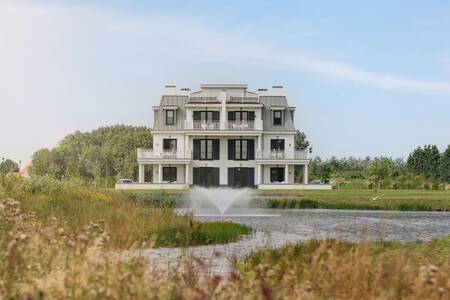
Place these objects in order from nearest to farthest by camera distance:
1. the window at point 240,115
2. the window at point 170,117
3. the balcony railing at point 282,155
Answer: the balcony railing at point 282,155 → the window at point 240,115 → the window at point 170,117

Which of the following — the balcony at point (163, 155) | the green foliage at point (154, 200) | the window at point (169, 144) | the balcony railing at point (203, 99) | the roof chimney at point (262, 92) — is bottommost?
the green foliage at point (154, 200)

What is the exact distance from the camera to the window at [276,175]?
157ft

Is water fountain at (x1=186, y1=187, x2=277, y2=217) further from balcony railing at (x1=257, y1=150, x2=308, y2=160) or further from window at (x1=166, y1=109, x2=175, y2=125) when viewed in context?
window at (x1=166, y1=109, x2=175, y2=125)

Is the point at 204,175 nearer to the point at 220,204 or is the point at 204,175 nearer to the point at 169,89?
the point at 169,89

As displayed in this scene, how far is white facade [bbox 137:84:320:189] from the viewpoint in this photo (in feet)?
154

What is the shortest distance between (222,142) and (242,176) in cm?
310

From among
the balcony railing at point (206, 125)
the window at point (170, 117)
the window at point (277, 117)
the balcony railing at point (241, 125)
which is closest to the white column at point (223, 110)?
the balcony railing at point (206, 125)

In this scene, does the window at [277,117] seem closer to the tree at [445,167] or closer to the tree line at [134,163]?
the tree line at [134,163]

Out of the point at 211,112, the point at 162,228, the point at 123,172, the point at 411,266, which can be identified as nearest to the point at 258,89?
the point at 211,112

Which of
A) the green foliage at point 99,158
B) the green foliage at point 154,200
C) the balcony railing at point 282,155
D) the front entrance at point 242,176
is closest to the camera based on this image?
the green foliage at point 154,200

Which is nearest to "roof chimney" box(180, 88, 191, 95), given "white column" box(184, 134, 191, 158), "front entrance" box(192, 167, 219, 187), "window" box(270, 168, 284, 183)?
"white column" box(184, 134, 191, 158)

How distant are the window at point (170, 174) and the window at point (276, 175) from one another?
7.57 metres

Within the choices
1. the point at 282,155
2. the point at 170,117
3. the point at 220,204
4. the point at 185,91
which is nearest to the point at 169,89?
the point at 185,91

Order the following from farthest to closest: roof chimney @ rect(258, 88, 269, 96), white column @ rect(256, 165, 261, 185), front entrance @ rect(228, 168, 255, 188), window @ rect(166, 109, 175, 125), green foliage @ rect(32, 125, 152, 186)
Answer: green foliage @ rect(32, 125, 152, 186) < roof chimney @ rect(258, 88, 269, 96) < window @ rect(166, 109, 175, 125) < front entrance @ rect(228, 168, 255, 188) < white column @ rect(256, 165, 261, 185)
